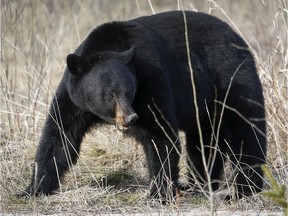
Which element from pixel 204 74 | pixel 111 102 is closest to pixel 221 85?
pixel 204 74

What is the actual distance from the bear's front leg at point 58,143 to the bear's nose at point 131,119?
25.9 inches

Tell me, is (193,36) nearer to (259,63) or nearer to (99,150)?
(259,63)

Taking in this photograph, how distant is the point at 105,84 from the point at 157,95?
45 centimetres

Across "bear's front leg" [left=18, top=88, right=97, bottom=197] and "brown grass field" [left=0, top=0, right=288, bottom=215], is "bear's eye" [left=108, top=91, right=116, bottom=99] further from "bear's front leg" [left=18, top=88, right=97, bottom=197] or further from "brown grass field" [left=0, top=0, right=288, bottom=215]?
"brown grass field" [left=0, top=0, right=288, bottom=215]

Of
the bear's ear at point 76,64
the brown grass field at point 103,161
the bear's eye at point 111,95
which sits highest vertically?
the bear's ear at point 76,64

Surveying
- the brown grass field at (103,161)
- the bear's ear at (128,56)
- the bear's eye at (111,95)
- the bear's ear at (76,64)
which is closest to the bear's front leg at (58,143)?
the brown grass field at (103,161)

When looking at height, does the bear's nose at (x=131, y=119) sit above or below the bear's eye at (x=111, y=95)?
below

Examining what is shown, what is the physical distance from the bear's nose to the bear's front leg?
2.16 ft

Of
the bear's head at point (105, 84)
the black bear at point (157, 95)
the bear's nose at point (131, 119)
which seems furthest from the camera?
the black bear at point (157, 95)

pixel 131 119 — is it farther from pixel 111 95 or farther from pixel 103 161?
pixel 103 161

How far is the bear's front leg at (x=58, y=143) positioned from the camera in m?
6.41

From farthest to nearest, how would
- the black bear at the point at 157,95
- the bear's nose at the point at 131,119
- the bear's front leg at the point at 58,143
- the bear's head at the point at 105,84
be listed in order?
the bear's front leg at the point at 58,143 < the black bear at the point at 157,95 < the bear's head at the point at 105,84 < the bear's nose at the point at 131,119

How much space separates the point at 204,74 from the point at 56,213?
187 centimetres

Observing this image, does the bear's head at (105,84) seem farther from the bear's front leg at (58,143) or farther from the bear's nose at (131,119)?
the bear's front leg at (58,143)
